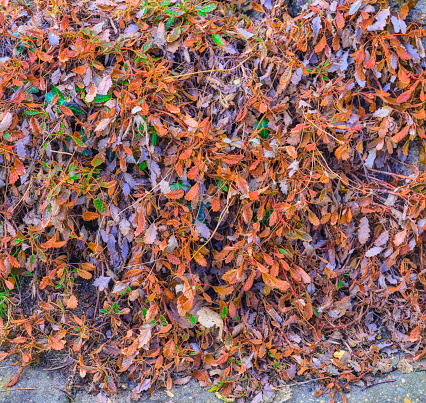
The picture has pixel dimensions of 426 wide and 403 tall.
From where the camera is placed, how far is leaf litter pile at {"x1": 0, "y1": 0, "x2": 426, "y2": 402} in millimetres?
1549

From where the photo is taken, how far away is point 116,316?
1.63 meters

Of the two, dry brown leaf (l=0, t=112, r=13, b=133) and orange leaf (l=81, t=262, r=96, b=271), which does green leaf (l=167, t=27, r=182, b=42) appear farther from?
orange leaf (l=81, t=262, r=96, b=271)

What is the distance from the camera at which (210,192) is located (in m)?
1.61

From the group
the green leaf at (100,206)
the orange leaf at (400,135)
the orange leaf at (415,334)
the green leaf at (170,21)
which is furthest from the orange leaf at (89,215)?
the orange leaf at (415,334)

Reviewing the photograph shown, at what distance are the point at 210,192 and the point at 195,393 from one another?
896 mm

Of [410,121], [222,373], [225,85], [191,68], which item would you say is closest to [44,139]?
[191,68]

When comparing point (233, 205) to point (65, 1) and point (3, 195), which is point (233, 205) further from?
point (65, 1)

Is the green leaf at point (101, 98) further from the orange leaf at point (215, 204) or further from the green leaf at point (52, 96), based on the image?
the orange leaf at point (215, 204)

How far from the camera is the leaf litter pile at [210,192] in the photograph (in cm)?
155

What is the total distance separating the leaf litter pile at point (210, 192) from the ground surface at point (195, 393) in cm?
5

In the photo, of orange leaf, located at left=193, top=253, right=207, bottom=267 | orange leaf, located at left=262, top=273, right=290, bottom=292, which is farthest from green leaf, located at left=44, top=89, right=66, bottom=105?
orange leaf, located at left=262, top=273, right=290, bottom=292

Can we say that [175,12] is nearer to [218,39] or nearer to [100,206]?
[218,39]

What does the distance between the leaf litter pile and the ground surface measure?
5 centimetres

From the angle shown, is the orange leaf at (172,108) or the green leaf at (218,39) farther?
the green leaf at (218,39)
